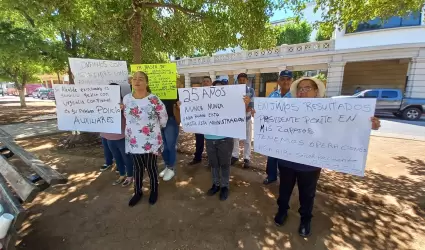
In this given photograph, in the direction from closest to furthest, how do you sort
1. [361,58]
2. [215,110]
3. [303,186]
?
[303,186]
[215,110]
[361,58]

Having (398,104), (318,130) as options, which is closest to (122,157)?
(318,130)

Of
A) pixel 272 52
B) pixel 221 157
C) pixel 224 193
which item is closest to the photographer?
pixel 221 157

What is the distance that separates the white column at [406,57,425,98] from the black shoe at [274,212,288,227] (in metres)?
17.6

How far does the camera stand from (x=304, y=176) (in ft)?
7.77

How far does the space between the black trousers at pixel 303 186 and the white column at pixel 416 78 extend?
17.5 metres

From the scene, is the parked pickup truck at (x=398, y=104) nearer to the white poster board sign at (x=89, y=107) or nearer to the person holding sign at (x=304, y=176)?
the person holding sign at (x=304, y=176)

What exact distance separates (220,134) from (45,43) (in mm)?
8380

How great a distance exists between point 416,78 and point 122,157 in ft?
62.0

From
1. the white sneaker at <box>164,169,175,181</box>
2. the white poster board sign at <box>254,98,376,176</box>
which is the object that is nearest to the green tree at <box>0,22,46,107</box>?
the white sneaker at <box>164,169,175,181</box>

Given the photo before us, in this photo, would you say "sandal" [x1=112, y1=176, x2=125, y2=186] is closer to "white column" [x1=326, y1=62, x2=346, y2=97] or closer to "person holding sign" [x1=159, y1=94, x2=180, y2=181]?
"person holding sign" [x1=159, y1=94, x2=180, y2=181]

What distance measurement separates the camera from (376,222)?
8.80ft

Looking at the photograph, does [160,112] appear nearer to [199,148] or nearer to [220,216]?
[220,216]

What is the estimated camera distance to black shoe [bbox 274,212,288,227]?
262 centimetres

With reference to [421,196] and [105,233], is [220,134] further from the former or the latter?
[421,196]
